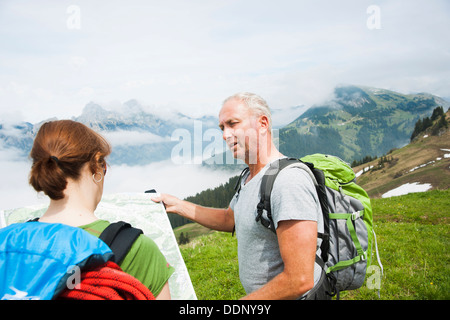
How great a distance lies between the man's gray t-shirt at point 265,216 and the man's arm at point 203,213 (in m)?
0.87

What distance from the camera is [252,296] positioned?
9.51 feet

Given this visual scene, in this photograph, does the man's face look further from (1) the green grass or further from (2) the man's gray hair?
(1) the green grass

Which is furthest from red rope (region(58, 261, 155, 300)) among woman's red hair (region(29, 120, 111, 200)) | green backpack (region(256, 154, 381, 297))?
green backpack (region(256, 154, 381, 297))

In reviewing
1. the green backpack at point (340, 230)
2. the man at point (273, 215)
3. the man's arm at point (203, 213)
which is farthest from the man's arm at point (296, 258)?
the man's arm at point (203, 213)

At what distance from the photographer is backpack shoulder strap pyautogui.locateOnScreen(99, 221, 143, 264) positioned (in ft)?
7.28

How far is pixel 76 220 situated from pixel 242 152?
6.82ft

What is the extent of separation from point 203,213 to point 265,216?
5.97 feet

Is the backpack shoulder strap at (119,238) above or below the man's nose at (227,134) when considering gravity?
below

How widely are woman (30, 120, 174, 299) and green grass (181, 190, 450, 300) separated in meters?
5.90

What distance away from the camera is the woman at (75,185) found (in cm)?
237

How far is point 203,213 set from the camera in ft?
15.4

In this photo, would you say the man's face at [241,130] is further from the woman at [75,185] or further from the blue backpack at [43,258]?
the blue backpack at [43,258]

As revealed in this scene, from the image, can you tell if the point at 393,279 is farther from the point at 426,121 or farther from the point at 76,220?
the point at 426,121

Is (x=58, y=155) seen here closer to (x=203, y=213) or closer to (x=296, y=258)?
(x=296, y=258)
